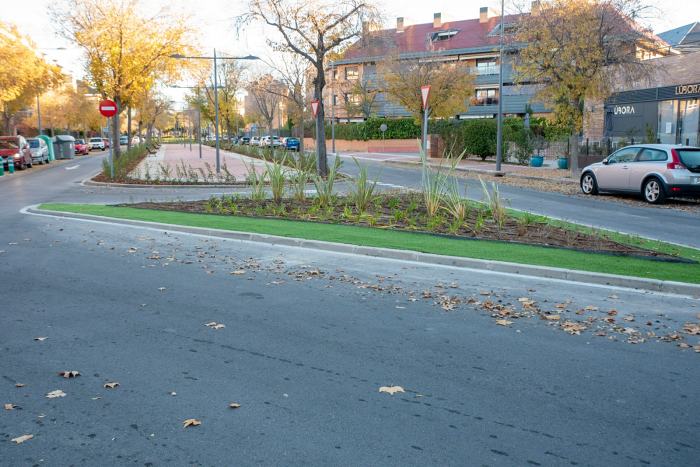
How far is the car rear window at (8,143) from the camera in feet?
119

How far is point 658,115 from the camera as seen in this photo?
3164 cm

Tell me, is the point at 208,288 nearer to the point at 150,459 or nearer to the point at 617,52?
the point at 150,459

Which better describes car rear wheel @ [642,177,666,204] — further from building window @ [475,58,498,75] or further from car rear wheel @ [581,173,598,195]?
building window @ [475,58,498,75]

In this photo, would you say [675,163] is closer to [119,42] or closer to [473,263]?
[473,263]

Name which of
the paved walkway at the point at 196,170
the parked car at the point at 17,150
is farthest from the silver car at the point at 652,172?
the parked car at the point at 17,150

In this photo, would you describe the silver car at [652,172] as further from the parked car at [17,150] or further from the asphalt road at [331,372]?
the parked car at [17,150]

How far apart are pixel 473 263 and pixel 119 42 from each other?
26496mm

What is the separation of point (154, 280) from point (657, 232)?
9.48 meters

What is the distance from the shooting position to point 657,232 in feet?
41.4

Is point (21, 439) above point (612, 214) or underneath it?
underneath

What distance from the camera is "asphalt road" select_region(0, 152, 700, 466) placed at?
12.4ft

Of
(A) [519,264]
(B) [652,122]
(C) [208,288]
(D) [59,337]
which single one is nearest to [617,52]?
(B) [652,122]

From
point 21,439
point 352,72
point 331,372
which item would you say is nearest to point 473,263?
point 331,372

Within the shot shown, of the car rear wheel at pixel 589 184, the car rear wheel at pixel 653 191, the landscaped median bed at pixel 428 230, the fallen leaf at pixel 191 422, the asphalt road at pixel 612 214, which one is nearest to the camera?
the fallen leaf at pixel 191 422
